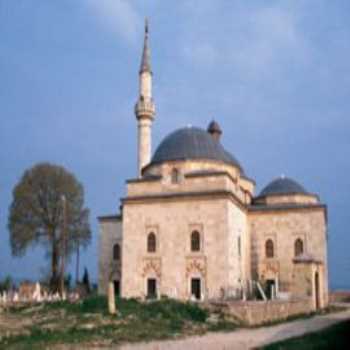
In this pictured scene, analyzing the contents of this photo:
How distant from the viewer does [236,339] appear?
1230 cm

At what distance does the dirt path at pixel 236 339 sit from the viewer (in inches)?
437

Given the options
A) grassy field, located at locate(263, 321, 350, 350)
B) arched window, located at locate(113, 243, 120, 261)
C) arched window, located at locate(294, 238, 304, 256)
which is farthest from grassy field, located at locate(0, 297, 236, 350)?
arched window, located at locate(294, 238, 304, 256)

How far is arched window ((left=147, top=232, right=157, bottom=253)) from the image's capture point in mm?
23688

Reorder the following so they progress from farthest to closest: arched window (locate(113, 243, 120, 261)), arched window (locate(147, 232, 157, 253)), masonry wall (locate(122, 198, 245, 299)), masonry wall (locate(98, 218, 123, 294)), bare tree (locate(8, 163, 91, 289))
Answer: bare tree (locate(8, 163, 91, 289)), arched window (locate(113, 243, 120, 261)), masonry wall (locate(98, 218, 123, 294)), arched window (locate(147, 232, 157, 253)), masonry wall (locate(122, 198, 245, 299))

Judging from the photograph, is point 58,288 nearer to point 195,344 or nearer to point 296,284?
point 296,284

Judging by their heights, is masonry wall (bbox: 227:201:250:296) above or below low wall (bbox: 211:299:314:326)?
above

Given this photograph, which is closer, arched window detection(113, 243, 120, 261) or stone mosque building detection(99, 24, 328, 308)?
stone mosque building detection(99, 24, 328, 308)

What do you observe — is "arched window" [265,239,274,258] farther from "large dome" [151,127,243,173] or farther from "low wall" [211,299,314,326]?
"low wall" [211,299,314,326]

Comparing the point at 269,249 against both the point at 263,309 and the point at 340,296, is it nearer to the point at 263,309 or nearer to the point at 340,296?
the point at 340,296

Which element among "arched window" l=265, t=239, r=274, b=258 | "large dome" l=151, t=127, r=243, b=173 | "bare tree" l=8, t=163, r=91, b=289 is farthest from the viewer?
"bare tree" l=8, t=163, r=91, b=289

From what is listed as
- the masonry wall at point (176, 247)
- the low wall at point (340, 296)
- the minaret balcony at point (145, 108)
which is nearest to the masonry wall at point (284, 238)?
the masonry wall at point (176, 247)

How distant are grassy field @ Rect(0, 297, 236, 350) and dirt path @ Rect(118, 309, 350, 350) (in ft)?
2.39

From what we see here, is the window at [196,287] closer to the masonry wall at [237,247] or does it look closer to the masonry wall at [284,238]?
the masonry wall at [237,247]

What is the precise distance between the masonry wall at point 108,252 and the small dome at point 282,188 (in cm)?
823
